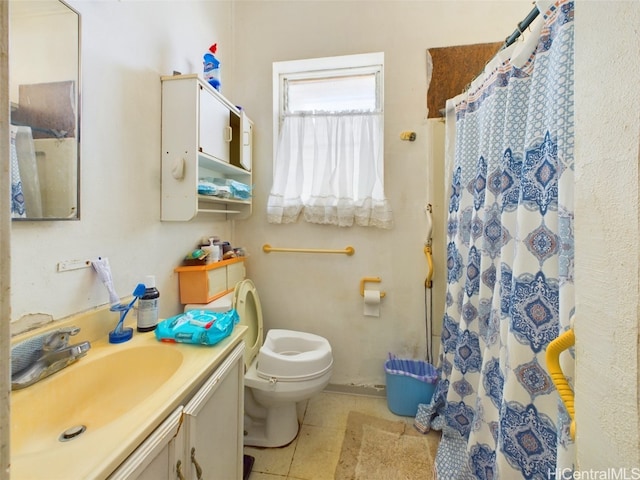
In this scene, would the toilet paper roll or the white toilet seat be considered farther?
the toilet paper roll

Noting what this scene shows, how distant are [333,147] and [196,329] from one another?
144cm

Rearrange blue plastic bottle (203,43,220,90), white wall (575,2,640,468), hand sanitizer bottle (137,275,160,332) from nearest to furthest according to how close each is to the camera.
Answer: white wall (575,2,640,468) < hand sanitizer bottle (137,275,160,332) < blue plastic bottle (203,43,220,90)

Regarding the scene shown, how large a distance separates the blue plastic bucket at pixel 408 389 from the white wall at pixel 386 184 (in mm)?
165

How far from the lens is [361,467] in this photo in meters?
1.31

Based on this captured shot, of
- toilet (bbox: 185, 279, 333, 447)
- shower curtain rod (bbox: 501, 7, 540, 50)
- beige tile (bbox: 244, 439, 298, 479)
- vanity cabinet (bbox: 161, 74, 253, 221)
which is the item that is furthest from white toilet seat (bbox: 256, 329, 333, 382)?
shower curtain rod (bbox: 501, 7, 540, 50)

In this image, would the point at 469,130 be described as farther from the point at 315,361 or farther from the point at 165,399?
the point at 165,399

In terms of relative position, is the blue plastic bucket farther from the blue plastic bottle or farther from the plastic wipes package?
the blue plastic bottle

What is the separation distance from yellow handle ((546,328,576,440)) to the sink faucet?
1195mm

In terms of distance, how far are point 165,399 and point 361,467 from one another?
1.15 metres

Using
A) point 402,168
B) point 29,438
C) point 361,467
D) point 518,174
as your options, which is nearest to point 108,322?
Answer: point 29,438

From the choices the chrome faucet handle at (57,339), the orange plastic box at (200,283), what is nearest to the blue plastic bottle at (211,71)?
the orange plastic box at (200,283)

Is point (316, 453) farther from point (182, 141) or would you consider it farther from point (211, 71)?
point (211, 71)

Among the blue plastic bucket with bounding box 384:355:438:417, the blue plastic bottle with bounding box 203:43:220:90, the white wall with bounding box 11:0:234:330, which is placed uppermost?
the blue plastic bottle with bounding box 203:43:220:90

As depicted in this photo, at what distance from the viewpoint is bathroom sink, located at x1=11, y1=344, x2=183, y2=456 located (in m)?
0.63
